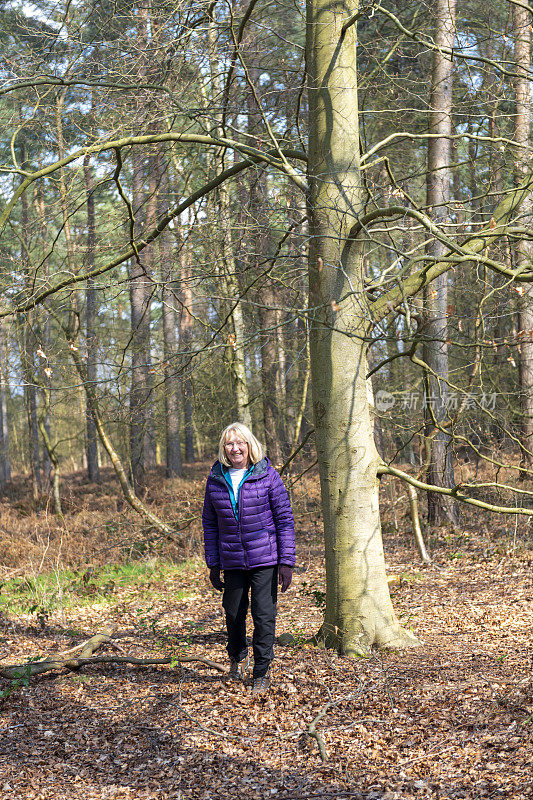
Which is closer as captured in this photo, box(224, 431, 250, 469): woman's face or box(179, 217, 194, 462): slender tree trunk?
box(224, 431, 250, 469): woman's face

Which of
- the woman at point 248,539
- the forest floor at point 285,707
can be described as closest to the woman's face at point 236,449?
the woman at point 248,539

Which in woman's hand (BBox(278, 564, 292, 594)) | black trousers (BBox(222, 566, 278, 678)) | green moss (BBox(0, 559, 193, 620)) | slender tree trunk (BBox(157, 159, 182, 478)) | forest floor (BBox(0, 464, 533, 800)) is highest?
slender tree trunk (BBox(157, 159, 182, 478))

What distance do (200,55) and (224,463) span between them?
3378mm

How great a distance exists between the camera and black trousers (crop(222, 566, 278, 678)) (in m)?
4.42

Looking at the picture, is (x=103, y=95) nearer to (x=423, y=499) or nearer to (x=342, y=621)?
(x=342, y=621)

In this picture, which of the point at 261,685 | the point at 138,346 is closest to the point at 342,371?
the point at 261,685

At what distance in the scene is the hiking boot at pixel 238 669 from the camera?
4617mm

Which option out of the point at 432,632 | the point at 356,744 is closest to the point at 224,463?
the point at 356,744

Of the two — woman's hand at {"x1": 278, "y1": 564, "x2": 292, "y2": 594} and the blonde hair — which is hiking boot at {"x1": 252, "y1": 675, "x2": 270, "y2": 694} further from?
the blonde hair

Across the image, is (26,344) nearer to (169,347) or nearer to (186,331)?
(169,347)

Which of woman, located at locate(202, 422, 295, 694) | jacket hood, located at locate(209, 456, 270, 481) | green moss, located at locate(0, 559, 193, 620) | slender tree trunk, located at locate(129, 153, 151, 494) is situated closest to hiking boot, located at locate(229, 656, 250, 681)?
woman, located at locate(202, 422, 295, 694)

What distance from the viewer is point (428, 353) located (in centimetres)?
947

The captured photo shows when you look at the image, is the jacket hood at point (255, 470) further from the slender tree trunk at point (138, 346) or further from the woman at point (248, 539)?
the slender tree trunk at point (138, 346)

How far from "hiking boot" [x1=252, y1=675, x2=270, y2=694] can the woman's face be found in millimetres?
1384
